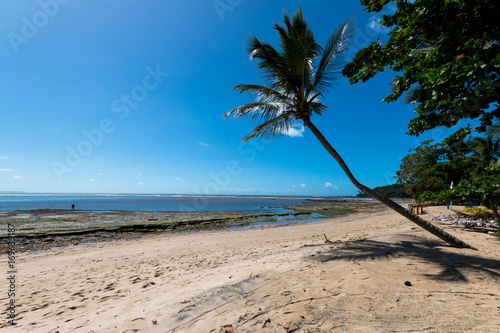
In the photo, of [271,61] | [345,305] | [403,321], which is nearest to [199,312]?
[345,305]

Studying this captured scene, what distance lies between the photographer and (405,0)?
9.43ft

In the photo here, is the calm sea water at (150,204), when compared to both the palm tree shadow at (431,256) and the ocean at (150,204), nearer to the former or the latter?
the ocean at (150,204)

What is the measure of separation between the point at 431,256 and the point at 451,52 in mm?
4231

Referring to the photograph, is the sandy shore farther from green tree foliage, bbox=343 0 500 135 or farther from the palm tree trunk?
green tree foliage, bbox=343 0 500 135

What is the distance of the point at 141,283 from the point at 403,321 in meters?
5.37

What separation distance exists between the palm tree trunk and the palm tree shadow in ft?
1.10

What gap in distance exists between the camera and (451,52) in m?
2.67

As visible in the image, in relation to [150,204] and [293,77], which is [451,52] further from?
[150,204]

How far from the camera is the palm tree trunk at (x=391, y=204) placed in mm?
5034

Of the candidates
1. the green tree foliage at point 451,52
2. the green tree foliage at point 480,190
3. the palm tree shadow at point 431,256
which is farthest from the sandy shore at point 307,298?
the green tree foliage at point 451,52

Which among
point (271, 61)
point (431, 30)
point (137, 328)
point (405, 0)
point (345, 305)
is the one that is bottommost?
point (137, 328)

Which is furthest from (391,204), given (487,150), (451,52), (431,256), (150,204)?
(150,204)

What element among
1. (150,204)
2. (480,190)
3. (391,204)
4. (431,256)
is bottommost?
(150,204)

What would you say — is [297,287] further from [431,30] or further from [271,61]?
[271,61]
